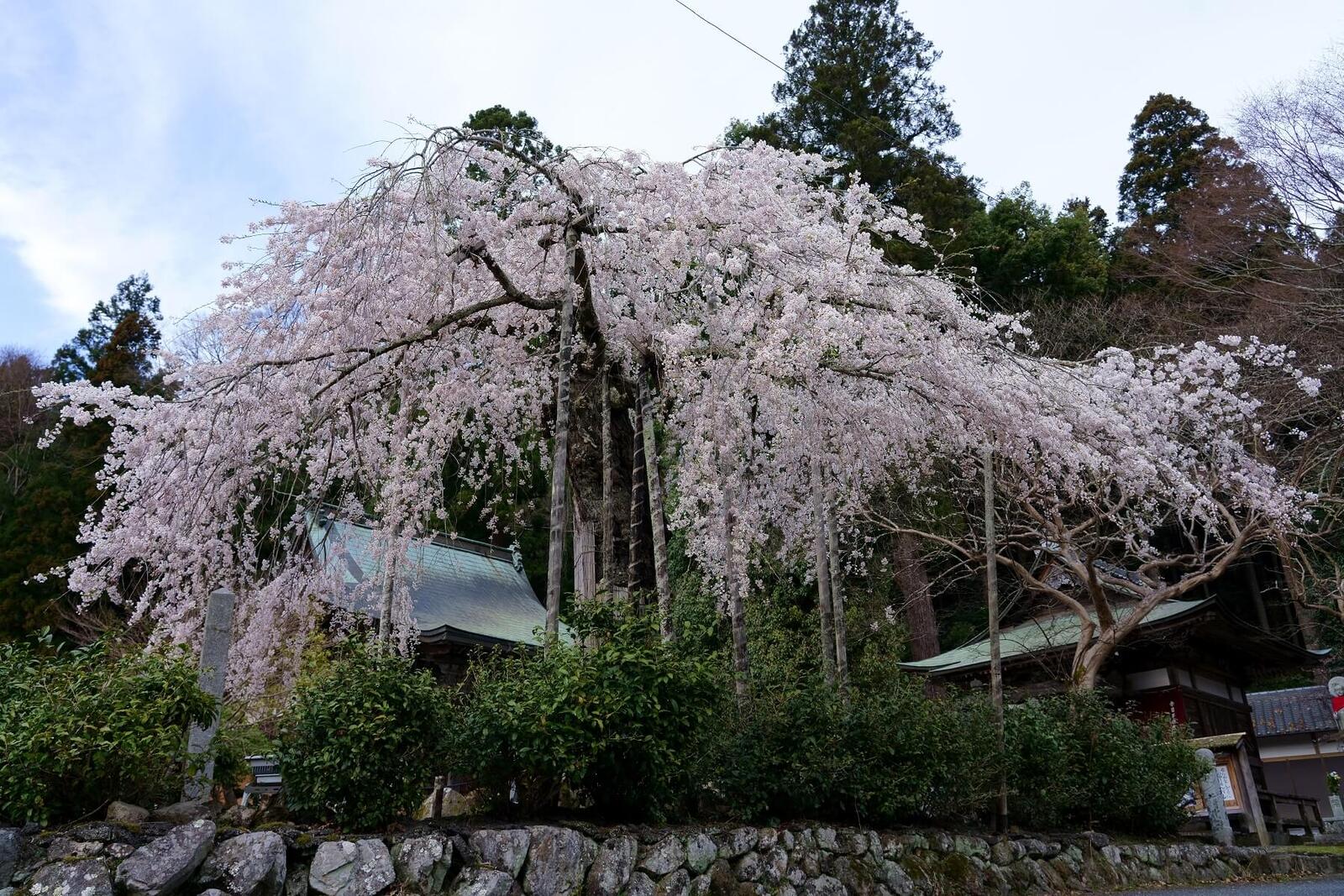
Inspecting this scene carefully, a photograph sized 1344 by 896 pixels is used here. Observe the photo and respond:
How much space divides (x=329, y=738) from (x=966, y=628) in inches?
625

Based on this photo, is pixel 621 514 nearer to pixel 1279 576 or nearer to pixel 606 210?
pixel 606 210

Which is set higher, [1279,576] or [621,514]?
[1279,576]

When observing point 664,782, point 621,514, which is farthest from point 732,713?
point 621,514

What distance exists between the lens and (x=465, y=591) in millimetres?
15789

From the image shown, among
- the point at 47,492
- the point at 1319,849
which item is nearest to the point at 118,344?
the point at 47,492

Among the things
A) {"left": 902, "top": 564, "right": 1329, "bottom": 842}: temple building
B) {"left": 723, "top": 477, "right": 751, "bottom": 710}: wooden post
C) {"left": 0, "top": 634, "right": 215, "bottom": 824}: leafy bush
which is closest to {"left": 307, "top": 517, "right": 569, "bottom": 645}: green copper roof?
{"left": 723, "top": 477, "right": 751, "bottom": 710}: wooden post

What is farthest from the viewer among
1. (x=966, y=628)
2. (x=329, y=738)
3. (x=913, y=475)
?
(x=966, y=628)

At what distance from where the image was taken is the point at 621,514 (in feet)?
26.0

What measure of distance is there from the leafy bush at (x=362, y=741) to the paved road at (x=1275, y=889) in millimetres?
6285

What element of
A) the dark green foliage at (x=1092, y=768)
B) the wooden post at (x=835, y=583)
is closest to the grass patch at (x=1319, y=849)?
the dark green foliage at (x=1092, y=768)

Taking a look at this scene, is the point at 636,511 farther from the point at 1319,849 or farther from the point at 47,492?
the point at 47,492

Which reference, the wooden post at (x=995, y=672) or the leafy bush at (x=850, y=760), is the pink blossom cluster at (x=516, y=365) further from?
the leafy bush at (x=850, y=760)

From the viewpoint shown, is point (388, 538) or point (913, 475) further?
point (913, 475)

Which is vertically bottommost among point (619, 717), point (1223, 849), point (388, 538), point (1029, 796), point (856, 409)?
point (1223, 849)
